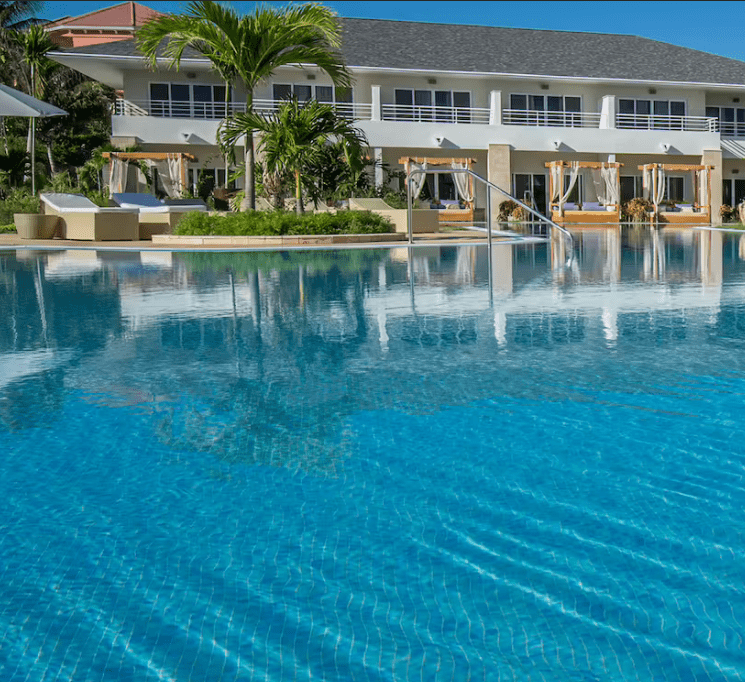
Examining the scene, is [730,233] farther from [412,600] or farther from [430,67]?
[412,600]

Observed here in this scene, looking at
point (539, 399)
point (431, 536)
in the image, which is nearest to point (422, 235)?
point (539, 399)

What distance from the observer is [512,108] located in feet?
130

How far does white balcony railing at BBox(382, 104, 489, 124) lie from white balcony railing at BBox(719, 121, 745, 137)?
11.2 metres

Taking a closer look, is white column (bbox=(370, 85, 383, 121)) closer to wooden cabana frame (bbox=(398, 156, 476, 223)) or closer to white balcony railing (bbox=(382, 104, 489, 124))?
white balcony railing (bbox=(382, 104, 489, 124))

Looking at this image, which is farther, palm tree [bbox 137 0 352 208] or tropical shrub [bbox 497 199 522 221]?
tropical shrub [bbox 497 199 522 221]

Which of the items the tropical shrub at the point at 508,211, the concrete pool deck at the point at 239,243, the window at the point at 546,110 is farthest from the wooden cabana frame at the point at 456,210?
the concrete pool deck at the point at 239,243

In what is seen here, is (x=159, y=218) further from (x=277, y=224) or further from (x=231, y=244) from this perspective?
(x=277, y=224)

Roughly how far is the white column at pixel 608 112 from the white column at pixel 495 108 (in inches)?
Result: 185

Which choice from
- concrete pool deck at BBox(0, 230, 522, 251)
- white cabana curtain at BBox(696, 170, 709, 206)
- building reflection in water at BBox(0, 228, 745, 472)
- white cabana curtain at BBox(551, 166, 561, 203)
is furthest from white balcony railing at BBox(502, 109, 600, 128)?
building reflection in water at BBox(0, 228, 745, 472)

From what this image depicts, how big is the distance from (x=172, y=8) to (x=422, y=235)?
7.88 meters

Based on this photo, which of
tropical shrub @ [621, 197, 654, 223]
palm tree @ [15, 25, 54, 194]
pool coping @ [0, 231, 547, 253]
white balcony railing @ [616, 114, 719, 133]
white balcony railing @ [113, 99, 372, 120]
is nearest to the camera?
pool coping @ [0, 231, 547, 253]

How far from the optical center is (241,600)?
2715 millimetres

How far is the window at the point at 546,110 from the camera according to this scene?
39625mm

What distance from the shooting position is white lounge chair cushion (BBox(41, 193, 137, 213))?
882 inches
